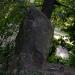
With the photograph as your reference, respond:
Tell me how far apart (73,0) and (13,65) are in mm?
2826

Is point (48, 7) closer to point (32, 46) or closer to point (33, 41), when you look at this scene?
point (33, 41)

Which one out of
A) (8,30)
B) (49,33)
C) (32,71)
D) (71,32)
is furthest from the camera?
(71,32)

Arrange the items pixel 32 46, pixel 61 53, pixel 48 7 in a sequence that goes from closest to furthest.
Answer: pixel 32 46 < pixel 48 7 < pixel 61 53

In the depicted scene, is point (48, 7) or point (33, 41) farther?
point (48, 7)

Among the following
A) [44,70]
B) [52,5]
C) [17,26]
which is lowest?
[44,70]

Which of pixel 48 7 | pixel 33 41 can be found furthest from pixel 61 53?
pixel 33 41

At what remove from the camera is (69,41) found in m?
9.34

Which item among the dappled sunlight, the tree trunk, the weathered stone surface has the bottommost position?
the dappled sunlight

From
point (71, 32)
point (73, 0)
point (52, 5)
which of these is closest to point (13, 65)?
point (52, 5)

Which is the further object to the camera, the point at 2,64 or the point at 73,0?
the point at 73,0

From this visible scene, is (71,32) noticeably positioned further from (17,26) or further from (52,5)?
(17,26)

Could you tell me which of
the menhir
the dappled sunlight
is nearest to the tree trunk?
the menhir

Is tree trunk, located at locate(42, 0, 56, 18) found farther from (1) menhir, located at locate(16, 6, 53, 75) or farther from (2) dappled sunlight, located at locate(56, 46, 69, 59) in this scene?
(2) dappled sunlight, located at locate(56, 46, 69, 59)

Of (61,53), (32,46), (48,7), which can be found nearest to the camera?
(32,46)
